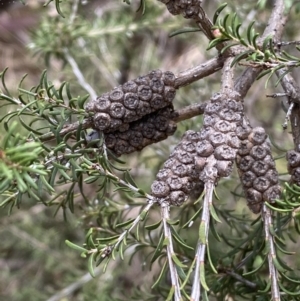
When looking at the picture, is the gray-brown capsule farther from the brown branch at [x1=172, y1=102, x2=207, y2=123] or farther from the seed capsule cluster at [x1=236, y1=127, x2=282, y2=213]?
the brown branch at [x1=172, y1=102, x2=207, y2=123]

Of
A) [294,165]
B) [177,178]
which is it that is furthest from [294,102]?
[177,178]

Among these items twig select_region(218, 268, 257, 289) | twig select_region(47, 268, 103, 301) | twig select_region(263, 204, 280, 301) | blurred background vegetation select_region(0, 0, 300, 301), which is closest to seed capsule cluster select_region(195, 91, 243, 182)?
twig select_region(263, 204, 280, 301)

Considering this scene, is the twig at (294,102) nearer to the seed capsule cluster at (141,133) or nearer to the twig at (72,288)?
the seed capsule cluster at (141,133)

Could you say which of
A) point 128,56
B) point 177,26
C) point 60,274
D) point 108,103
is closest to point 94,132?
point 108,103

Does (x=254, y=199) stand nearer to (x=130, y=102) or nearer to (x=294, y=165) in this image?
(x=294, y=165)

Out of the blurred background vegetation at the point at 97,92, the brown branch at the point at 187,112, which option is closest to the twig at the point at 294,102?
the brown branch at the point at 187,112

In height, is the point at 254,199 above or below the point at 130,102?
below
